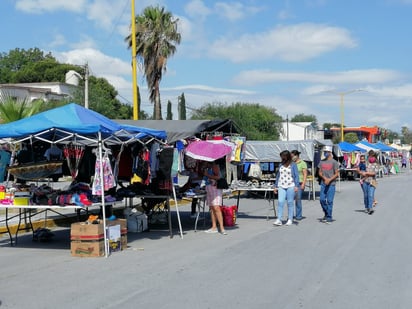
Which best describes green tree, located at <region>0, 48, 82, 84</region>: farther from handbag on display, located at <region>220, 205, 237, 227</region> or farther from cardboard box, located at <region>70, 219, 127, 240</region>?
cardboard box, located at <region>70, 219, 127, 240</region>

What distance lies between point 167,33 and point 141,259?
25.3m

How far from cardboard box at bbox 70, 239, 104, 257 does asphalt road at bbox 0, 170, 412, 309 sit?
265mm

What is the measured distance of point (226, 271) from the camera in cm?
854

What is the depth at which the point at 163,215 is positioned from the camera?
14.9 meters

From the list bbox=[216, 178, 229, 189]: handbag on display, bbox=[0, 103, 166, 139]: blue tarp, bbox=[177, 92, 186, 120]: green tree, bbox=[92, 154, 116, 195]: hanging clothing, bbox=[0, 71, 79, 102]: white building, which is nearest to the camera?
bbox=[0, 103, 166, 139]: blue tarp

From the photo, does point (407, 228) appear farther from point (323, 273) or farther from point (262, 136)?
point (262, 136)

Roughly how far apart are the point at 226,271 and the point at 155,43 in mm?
26326

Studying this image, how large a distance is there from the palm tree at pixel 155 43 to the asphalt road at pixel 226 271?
20687mm

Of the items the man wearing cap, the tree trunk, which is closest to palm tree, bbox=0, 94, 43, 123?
the man wearing cap

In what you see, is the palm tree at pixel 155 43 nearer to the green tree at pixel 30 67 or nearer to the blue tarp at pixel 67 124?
the blue tarp at pixel 67 124

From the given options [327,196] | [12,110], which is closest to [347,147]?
[327,196]

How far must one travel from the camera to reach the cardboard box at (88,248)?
9.95m

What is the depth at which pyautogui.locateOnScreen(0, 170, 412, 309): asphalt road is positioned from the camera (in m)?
6.86

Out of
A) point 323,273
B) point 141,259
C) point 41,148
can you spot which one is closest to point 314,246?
point 323,273
